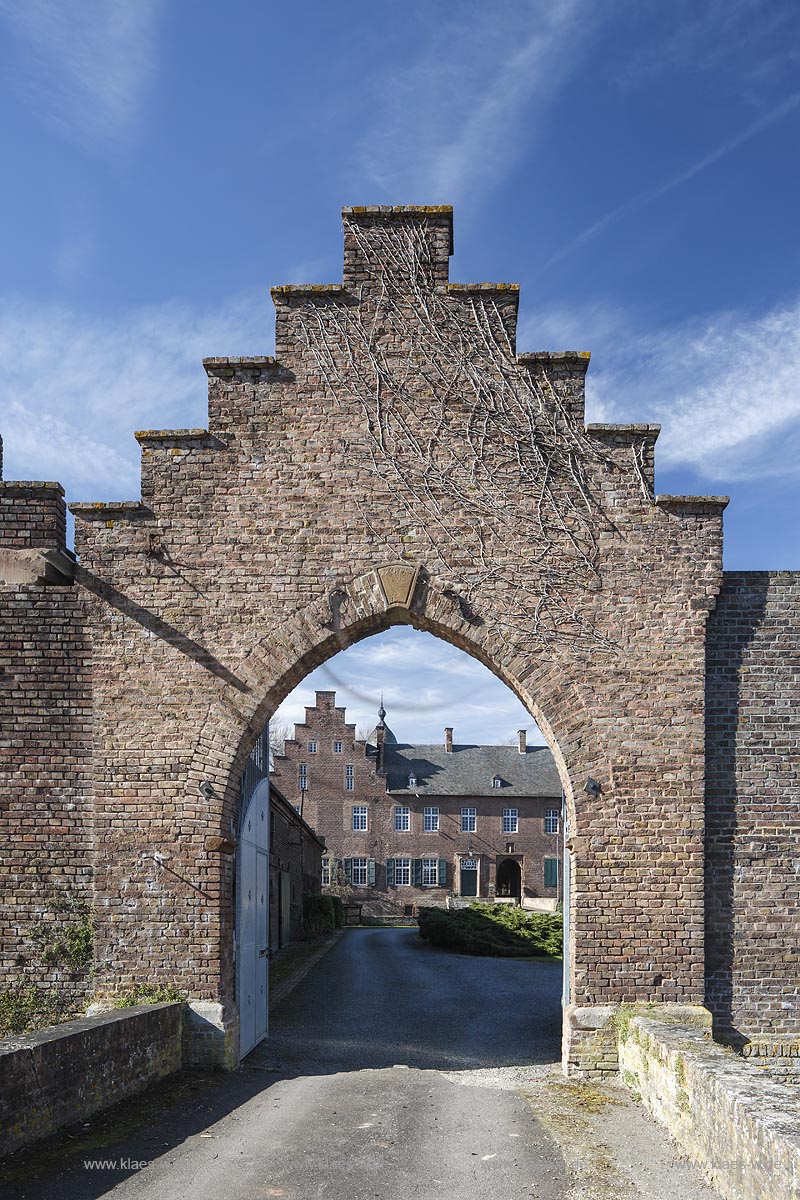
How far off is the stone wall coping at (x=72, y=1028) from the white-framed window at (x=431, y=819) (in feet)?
142

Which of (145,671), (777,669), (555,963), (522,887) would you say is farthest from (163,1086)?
(522,887)

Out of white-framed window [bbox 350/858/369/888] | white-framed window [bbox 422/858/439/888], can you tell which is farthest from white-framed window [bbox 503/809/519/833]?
white-framed window [bbox 350/858/369/888]

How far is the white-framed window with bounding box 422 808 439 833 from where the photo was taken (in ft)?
170

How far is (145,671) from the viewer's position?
978 cm

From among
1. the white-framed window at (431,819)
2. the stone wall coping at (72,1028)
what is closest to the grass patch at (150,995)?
the stone wall coping at (72,1028)

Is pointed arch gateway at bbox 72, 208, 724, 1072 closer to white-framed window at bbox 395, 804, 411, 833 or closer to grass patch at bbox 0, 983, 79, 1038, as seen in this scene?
grass patch at bbox 0, 983, 79, 1038

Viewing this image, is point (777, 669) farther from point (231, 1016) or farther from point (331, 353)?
point (231, 1016)

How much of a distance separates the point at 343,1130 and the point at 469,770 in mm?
46834

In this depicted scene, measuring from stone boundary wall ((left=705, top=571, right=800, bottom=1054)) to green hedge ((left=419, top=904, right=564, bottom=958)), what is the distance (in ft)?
59.4

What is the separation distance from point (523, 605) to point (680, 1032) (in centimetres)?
410

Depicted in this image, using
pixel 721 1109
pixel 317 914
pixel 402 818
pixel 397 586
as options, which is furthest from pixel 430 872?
pixel 721 1109

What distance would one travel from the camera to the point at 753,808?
972cm

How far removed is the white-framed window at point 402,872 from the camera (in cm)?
5094

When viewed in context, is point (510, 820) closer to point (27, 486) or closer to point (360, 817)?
point (360, 817)
